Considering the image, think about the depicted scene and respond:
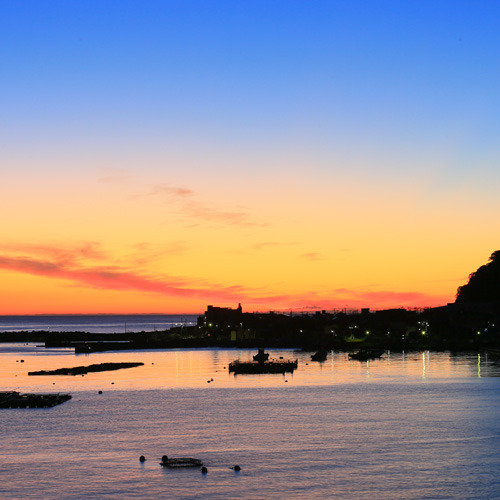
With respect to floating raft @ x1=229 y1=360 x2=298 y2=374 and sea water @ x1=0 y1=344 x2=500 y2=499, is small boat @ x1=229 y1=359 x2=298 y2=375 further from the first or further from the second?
sea water @ x1=0 y1=344 x2=500 y2=499

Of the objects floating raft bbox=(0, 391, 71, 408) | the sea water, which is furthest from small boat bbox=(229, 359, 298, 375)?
floating raft bbox=(0, 391, 71, 408)

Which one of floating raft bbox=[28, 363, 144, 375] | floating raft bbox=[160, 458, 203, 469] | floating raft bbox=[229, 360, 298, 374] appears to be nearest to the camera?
floating raft bbox=[160, 458, 203, 469]

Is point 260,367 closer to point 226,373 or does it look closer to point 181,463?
point 226,373

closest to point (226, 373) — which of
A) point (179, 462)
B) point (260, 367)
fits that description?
point (260, 367)

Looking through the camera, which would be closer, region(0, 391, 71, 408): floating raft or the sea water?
the sea water

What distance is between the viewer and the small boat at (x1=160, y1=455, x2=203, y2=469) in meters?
54.6

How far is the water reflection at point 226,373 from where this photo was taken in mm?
117000

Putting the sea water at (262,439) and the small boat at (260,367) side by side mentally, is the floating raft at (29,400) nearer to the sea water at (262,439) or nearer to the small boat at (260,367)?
the sea water at (262,439)

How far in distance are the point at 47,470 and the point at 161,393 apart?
163 feet

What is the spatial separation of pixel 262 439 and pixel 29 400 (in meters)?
40.3

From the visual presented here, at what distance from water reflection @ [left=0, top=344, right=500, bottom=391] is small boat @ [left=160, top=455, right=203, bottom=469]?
55.9 m

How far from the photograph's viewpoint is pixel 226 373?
136 metres

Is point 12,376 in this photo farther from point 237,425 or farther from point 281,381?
point 237,425

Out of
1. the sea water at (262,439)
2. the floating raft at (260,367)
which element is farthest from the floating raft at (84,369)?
the floating raft at (260,367)
